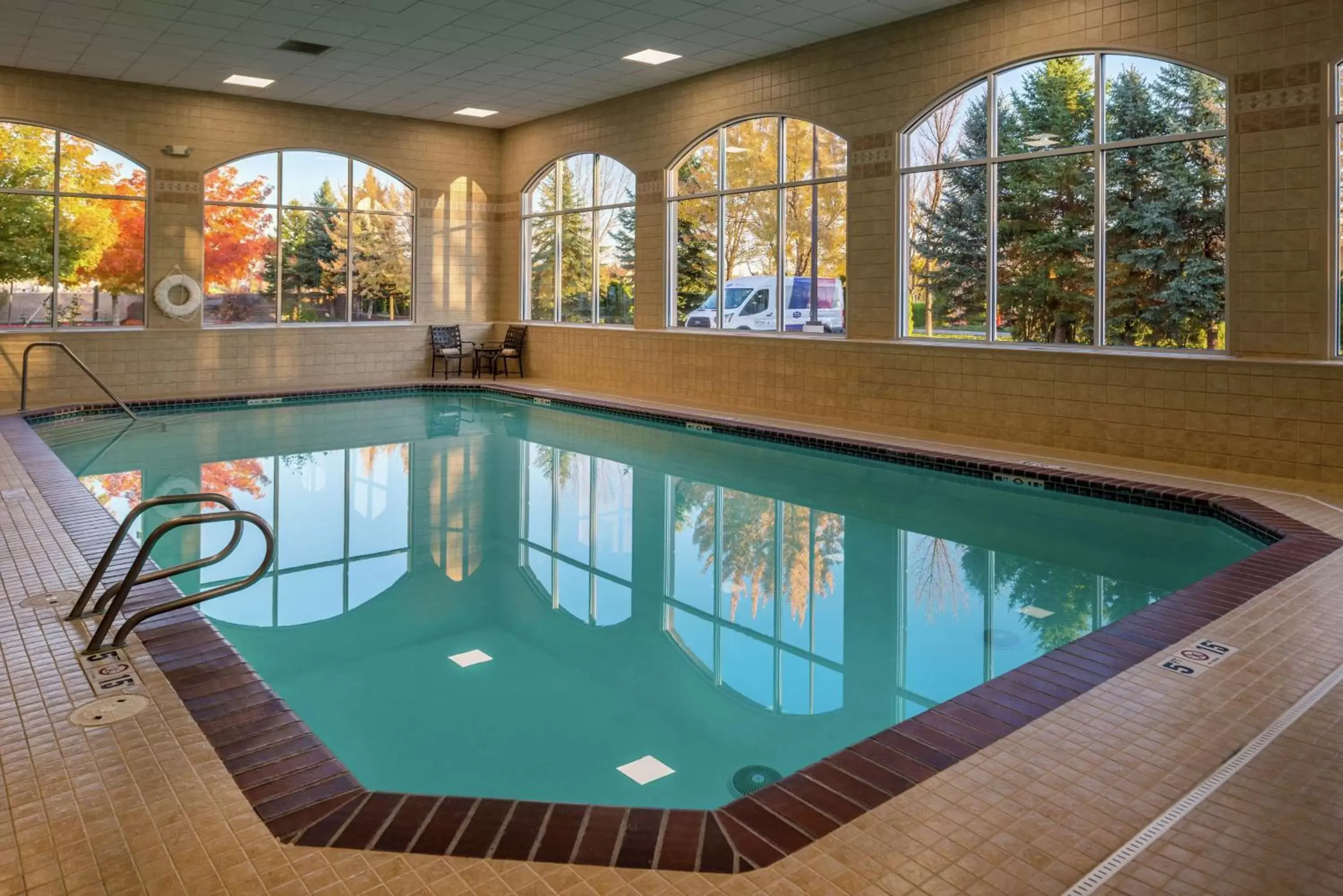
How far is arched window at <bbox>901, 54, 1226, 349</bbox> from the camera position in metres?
6.69

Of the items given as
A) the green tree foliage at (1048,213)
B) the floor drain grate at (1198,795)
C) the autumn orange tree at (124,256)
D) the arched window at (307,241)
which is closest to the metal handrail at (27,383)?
the autumn orange tree at (124,256)

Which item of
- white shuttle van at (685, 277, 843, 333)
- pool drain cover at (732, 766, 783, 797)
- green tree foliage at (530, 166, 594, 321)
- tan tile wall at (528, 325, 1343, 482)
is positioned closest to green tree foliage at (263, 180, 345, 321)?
green tree foliage at (530, 166, 594, 321)

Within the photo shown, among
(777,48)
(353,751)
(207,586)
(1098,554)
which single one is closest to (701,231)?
(777,48)

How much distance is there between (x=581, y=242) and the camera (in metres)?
12.4

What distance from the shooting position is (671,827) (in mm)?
2211

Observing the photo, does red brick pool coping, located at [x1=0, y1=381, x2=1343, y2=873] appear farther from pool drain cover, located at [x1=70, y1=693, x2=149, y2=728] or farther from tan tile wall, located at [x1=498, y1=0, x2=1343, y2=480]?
tan tile wall, located at [x1=498, y1=0, x2=1343, y2=480]

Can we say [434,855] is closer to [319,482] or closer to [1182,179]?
[319,482]

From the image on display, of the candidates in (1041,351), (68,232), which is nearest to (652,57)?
(1041,351)

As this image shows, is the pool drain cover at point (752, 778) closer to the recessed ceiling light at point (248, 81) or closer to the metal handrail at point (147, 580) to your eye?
→ the metal handrail at point (147, 580)

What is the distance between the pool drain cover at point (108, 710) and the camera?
9.01ft

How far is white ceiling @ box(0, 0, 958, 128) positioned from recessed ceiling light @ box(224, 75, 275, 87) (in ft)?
0.34

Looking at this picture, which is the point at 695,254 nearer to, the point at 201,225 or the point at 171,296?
the point at 201,225

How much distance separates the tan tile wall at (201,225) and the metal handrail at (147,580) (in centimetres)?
→ 818

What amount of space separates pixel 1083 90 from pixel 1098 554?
12.8 feet
